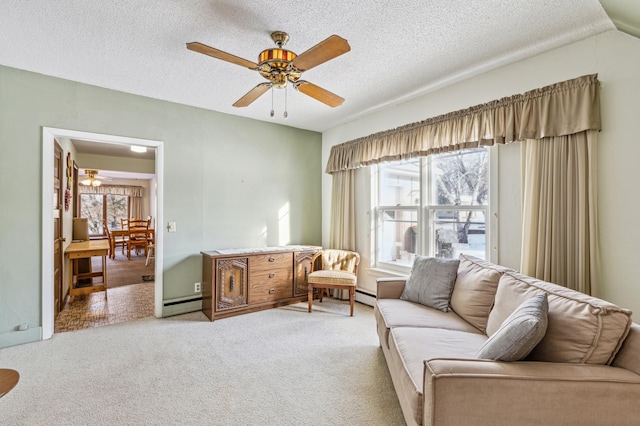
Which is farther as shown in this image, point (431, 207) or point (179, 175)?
point (179, 175)

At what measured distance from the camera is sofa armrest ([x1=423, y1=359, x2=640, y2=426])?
1194 millimetres

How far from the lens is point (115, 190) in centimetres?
1017

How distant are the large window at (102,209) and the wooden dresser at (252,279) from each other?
880cm

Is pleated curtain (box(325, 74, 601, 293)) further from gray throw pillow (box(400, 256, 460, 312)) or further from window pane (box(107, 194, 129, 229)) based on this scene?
window pane (box(107, 194, 129, 229))

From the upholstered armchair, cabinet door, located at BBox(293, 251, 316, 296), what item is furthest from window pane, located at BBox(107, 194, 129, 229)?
the upholstered armchair

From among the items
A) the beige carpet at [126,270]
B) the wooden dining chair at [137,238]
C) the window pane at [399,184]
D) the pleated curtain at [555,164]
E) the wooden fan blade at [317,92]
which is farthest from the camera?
the wooden dining chair at [137,238]

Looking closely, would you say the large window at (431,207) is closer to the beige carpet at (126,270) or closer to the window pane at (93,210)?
the beige carpet at (126,270)

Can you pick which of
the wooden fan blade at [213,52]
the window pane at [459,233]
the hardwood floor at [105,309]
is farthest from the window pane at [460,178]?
the hardwood floor at [105,309]

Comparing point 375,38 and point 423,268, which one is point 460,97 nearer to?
point 375,38

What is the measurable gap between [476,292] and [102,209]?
11.9 m

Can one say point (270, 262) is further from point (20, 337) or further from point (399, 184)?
point (20, 337)

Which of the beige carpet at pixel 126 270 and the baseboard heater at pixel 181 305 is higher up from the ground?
the baseboard heater at pixel 181 305

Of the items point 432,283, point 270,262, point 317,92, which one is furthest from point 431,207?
point 270,262

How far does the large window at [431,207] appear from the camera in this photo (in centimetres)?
302
